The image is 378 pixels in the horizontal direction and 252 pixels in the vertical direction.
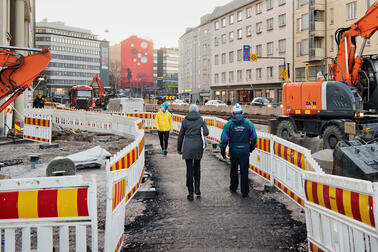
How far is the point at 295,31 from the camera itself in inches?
2080

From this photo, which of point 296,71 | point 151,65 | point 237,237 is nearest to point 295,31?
point 296,71

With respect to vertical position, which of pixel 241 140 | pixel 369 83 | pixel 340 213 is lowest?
pixel 340 213

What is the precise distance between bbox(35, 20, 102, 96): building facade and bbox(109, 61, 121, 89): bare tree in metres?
6.88

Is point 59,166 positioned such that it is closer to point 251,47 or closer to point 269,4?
point 269,4

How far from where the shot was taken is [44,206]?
374cm

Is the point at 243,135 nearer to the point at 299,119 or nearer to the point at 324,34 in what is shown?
the point at 299,119

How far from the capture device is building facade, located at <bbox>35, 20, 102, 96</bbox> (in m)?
144

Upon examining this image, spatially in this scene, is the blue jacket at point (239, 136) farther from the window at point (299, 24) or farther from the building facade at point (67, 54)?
the building facade at point (67, 54)

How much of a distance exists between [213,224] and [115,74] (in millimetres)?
169857

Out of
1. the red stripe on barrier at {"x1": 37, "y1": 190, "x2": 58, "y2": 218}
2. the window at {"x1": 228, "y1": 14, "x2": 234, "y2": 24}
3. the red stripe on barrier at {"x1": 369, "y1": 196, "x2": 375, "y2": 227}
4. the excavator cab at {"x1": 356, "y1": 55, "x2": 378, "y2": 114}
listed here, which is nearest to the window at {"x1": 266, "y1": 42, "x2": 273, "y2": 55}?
the window at {"x1": 228, "y1": 14, "x2": 234, "y2": 24}

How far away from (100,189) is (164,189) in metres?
1.35

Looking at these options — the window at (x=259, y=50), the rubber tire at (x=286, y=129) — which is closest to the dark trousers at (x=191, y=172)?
the rubber tire at (x=286, y=129)

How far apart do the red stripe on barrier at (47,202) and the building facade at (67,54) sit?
142 meters

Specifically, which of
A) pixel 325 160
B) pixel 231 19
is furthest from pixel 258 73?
pixel 325 160
